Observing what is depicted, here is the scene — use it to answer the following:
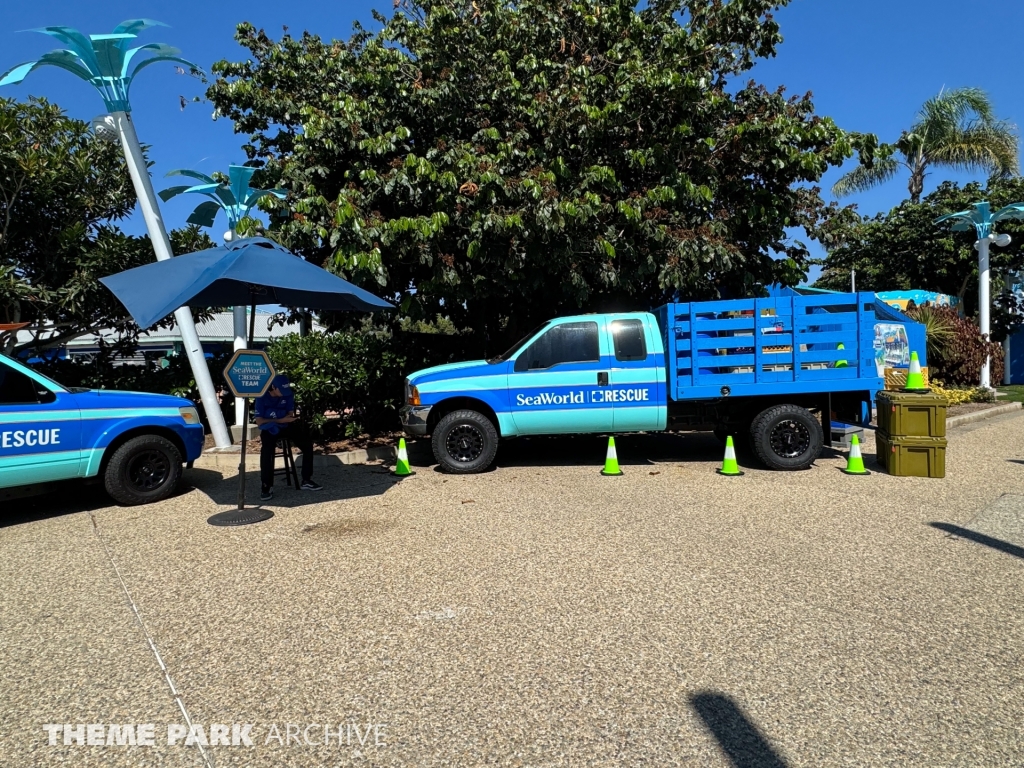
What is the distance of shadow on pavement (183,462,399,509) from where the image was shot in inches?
279

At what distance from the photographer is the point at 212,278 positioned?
18.8 feet

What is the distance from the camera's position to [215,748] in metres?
2.70

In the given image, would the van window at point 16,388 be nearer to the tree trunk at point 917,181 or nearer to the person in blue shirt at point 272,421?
the person in blue shirt at point 272,421

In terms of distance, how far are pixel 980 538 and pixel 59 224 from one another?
42.7 feet

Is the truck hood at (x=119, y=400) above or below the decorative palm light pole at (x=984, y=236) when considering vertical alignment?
below

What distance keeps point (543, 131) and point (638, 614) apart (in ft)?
25.0

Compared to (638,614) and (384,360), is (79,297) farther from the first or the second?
(638,614)

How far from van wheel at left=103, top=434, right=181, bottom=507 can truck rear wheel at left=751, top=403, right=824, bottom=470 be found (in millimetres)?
6873

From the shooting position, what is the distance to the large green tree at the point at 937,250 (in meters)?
22.9

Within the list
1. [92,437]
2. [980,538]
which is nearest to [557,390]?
[980,538]

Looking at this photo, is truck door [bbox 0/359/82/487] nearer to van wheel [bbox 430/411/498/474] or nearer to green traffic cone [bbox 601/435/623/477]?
van wheel [bbox 430/411/498/474]

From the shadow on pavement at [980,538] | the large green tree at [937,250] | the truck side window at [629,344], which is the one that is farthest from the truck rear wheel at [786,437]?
the large green tree at [937,250]

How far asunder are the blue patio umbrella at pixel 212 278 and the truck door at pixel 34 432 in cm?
128

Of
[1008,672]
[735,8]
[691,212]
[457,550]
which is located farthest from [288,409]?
[735,8]
